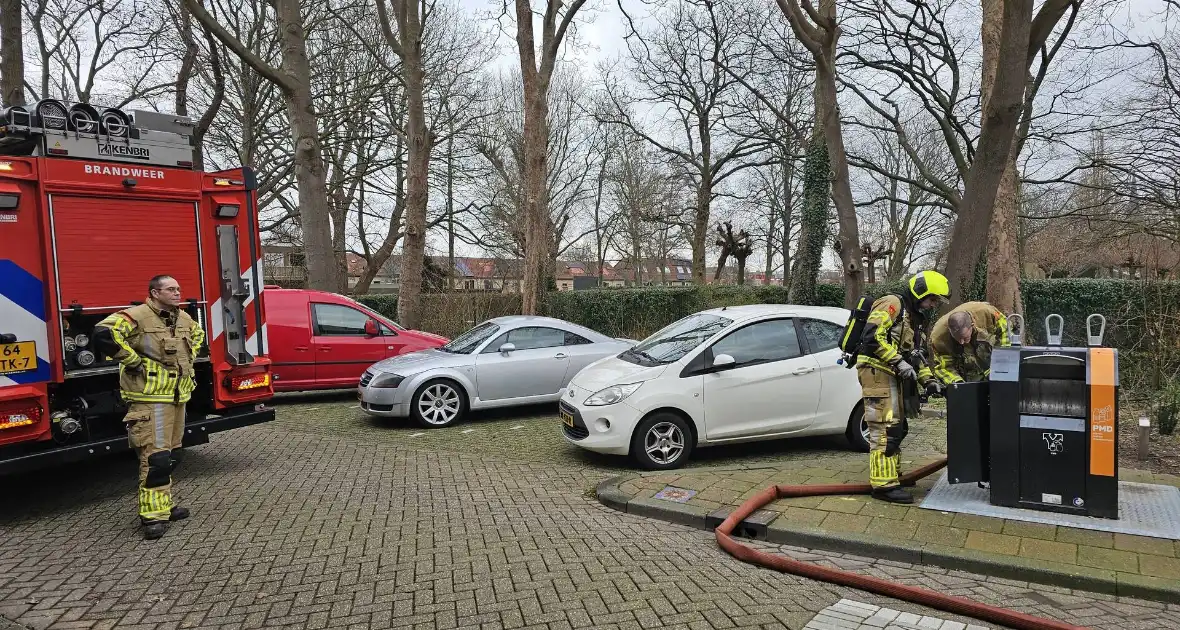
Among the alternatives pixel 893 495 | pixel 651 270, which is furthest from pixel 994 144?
pixel 651 270

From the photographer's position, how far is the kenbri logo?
5.46 meters

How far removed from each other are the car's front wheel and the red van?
18.7 ft

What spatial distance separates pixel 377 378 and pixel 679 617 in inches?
245

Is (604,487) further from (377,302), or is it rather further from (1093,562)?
(377,302)

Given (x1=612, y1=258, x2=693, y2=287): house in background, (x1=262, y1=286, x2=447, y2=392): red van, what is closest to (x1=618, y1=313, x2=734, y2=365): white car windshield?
(x1=262, y1=286, x2=447, y2=392): red van

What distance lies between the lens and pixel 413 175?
50.9ft

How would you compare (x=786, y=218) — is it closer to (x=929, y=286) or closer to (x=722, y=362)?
(x=722, y=362)

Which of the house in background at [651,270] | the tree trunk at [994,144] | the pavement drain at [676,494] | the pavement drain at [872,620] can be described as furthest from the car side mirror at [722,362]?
the house in background at [651,270]

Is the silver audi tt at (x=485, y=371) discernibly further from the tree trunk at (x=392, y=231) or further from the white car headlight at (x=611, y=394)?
the tree trunk at (x=392, y=231)

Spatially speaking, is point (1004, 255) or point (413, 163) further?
point (413, 163)

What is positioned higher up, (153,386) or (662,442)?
(153,386)

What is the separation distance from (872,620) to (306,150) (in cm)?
1360

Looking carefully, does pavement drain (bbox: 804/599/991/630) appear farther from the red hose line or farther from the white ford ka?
the white ford ka

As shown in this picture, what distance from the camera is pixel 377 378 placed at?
28.4ft
